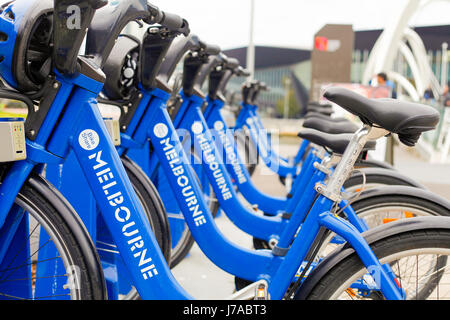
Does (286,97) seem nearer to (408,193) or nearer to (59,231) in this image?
(408,193)

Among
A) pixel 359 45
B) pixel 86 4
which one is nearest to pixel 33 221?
pixel 86 4

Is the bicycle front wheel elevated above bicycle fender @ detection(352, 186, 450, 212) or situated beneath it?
situated beneath

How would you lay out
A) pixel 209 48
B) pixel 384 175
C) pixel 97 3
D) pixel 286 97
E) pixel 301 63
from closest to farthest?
pixel 97 3
pixel 384 175
pixel 209 48
pixel 286 97
pixel 301 63

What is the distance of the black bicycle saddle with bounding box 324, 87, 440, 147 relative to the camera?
52.3 inches

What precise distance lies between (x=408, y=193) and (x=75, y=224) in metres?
1.29

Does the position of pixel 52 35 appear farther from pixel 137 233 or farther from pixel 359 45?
pixel 359 45

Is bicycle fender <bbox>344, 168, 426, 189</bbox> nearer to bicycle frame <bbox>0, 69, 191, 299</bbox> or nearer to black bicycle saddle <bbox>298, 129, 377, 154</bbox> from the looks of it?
black bicycle saddle <bbox>298, 129, 377, 154</bbox>

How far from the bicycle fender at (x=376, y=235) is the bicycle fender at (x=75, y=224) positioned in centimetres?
62

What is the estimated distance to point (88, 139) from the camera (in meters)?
1.44

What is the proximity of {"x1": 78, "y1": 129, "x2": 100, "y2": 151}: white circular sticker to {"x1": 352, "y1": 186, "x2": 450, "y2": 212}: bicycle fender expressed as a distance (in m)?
1.10

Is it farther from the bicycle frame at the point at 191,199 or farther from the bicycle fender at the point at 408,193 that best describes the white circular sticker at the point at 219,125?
the bicycle fender at the point at 408,193

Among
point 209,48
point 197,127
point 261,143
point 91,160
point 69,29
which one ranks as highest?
point 261,143

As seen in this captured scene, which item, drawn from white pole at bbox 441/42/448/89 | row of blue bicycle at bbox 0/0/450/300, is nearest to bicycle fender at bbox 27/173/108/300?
row of blue bicycle at bbox 0/0/450/300

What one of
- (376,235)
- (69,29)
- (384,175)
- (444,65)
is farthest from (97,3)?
(444,65)
